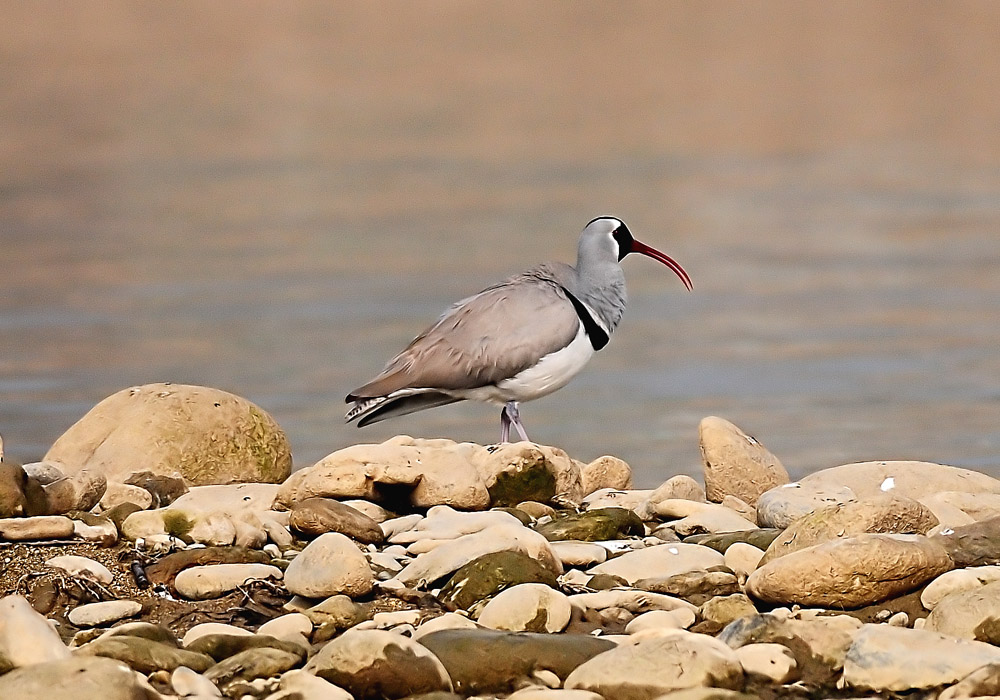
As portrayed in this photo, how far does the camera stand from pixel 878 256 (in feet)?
60.3

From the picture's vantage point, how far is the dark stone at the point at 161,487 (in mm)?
6910

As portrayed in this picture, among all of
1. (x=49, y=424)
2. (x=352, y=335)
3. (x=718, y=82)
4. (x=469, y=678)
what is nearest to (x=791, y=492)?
(x=469, y=678)

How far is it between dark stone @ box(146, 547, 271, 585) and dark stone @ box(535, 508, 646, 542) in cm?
113

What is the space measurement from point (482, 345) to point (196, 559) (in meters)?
2.68

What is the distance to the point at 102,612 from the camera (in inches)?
215

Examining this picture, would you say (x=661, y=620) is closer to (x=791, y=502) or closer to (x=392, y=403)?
(x=791, y=502)

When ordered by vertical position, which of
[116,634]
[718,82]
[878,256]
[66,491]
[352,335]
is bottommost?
[116,634]

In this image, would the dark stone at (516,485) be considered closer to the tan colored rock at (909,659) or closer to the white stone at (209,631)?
the white stone at (209,631)

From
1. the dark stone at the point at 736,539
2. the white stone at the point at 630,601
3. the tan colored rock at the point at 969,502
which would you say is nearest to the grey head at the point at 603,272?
the tan colored rock at the point at 969,502

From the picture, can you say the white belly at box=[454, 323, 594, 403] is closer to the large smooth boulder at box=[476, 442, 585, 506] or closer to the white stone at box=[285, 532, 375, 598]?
the large smooth boulder at box=[476, 442, 585, 506]

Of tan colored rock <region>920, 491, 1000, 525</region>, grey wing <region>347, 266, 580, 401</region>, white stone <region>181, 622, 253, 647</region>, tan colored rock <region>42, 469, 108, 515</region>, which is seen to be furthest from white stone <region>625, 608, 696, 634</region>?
grey wing <region>347, 266, 580, 401</region>

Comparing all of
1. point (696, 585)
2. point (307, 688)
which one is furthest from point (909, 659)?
point (307, 688)

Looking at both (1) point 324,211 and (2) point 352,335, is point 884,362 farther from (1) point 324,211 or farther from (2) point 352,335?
(1) point 324,211

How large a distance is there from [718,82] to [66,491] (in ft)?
138
